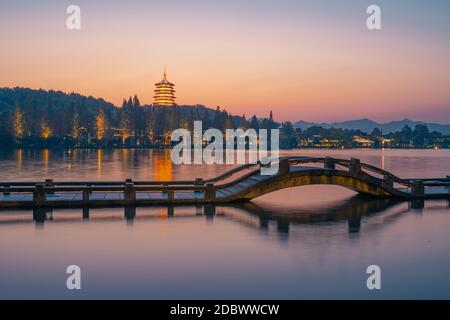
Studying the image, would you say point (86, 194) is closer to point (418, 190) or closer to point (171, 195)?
point (171, 195)

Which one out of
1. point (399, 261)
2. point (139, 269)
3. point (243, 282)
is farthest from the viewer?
point (399, 261)

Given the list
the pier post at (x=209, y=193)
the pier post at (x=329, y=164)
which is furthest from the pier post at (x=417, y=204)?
the pier post at (x=209, y=193)

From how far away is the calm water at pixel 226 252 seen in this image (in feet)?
34.8

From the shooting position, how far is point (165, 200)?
22.9 metres

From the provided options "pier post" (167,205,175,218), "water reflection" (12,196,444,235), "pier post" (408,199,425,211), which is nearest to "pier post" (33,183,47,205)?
"water reflection" (12,196,444,235)

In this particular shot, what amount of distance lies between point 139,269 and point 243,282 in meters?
2.98

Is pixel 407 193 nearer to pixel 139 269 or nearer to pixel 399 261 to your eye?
pixel 399 261

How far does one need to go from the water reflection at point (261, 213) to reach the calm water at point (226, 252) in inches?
2.0

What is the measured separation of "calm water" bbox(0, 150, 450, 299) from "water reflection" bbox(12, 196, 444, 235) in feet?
0.17

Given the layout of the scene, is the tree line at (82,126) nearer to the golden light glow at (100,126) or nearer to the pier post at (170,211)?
the golden light glow at (100,126)
